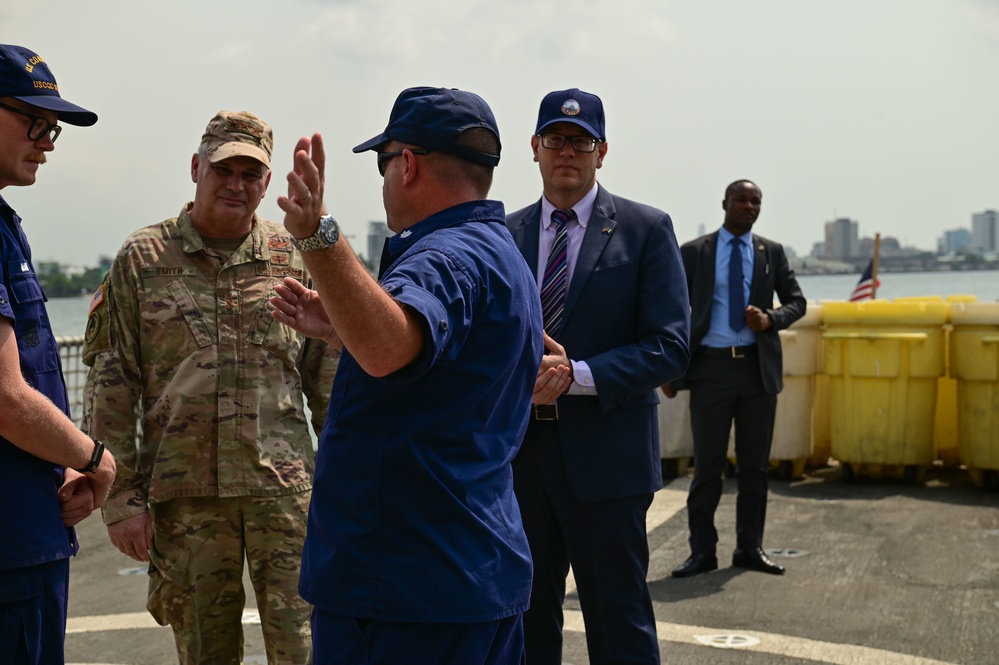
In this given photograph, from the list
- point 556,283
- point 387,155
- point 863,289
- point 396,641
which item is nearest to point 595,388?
point 556,283

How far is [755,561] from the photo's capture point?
23.1 feet

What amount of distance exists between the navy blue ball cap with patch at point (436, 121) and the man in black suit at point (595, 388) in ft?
3.98

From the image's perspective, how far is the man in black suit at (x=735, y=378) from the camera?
711 centimetres

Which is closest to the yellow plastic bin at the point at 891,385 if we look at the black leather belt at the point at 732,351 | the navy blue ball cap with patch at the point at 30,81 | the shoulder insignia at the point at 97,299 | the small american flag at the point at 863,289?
the black leather belt at the point at 732,351

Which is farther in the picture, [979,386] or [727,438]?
[979,386]

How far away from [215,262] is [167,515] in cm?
89

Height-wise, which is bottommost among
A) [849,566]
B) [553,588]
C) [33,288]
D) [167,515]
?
[849,566]

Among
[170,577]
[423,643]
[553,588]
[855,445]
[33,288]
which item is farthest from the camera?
[855,445]

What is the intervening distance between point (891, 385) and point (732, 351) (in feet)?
10.3

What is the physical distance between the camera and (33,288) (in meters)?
3.06

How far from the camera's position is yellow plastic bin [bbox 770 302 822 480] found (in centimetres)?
991

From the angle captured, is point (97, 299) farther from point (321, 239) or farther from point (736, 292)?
point (736, 292)

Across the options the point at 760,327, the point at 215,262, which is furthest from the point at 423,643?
the point at 760,327

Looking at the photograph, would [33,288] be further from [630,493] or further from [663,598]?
[663,598]
